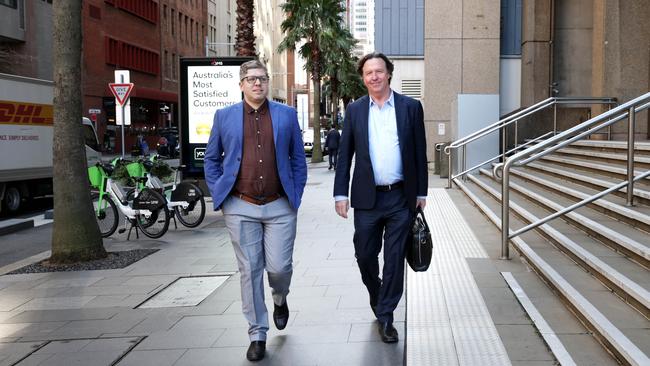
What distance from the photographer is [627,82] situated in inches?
609

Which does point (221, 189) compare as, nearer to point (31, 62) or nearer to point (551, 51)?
point (551, 51)

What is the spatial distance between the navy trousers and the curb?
9.92 meters

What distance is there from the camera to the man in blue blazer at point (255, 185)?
16.5ft

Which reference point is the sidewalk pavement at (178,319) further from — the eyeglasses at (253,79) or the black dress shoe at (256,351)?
the eyeglasses at (253,79)

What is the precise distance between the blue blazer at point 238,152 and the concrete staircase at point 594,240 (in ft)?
6.81

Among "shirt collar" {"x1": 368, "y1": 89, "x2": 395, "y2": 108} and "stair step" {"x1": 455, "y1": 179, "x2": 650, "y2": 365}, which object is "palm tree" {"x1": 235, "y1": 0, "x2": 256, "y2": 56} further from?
"shirt collar" {"x1": 368, "y1": 89, "x2": 395, "y2": 108}

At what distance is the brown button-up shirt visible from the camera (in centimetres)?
502

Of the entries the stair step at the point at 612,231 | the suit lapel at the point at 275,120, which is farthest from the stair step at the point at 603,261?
the suit lapel at the point at 275,120

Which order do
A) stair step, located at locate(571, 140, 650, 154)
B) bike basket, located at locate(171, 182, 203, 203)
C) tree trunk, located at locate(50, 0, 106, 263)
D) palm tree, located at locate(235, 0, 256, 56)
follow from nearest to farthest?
tree trunk, located at locate(50, 0, 106, 263)
stair step, located at locate(571, 140, 650, 154)
bike basket, located at locate(171, 182, 203, 203)
palm tree, located at locate(235, 0, 256, 56)

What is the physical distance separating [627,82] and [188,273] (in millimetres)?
10513

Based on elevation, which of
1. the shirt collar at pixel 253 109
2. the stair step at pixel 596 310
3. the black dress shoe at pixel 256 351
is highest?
the shirt collar at pixel 253 109

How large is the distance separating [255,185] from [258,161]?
154 millimetres

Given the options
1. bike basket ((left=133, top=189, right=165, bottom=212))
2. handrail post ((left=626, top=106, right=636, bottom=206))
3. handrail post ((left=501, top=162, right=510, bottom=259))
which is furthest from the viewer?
bike basket ((left=133, top=189, right=165, bottom=212))

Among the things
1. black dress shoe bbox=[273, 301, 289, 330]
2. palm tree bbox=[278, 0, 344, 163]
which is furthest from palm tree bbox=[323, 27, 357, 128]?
black dress shoe bbox=[273, 301, 289, 330]
